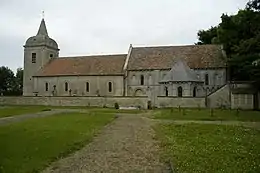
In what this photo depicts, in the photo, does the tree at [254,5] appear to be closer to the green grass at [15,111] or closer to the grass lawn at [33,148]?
the grass lawn at [33,148]

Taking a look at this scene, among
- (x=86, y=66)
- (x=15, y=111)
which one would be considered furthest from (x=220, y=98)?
(x=15, y=111)

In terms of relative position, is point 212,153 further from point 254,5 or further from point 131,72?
point 131,72

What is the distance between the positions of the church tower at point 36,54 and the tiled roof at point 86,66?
7.08 ft

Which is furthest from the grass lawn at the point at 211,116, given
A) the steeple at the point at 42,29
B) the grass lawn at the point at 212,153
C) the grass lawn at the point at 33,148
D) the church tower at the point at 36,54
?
the steeple at the point at 42,29

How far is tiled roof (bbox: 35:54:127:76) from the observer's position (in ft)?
189

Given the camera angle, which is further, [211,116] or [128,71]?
[128,71]

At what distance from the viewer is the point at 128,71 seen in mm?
55781

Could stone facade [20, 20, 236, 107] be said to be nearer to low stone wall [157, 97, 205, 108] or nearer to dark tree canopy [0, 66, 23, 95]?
low stone wall [157, 97, 205, 108]

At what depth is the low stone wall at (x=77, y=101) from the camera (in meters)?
47.2

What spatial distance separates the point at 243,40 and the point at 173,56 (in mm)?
21853

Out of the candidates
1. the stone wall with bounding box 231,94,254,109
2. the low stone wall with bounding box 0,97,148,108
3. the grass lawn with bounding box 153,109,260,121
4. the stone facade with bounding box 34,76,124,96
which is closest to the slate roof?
the low stone wall with bounding box 0,97,148,108

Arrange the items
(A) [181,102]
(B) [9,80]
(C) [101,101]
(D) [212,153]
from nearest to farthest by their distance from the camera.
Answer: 1. (D) [212,153]
2. (A) [181,102]
3. (C) [101,101]
4. (B) [9,80]

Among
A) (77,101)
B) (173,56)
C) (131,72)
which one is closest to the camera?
(77,101)

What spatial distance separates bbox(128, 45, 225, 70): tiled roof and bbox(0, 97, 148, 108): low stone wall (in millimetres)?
8938
